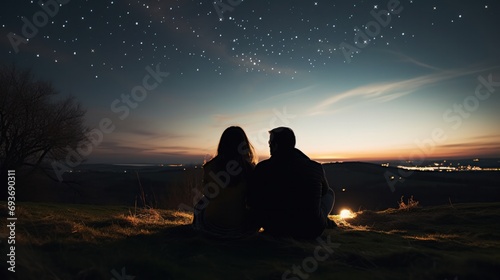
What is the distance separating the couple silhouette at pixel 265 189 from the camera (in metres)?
5.39

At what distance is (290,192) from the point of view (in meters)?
5.36

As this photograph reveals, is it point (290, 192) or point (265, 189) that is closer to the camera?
point (290, 192)

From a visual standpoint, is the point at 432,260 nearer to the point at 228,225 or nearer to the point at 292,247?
the point at 292,247

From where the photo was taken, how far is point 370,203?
54.1 meters

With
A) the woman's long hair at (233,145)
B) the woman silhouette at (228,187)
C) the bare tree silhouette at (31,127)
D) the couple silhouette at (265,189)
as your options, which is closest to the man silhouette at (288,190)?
the couple silhouette at (265,189)

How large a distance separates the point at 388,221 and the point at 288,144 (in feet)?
21.5

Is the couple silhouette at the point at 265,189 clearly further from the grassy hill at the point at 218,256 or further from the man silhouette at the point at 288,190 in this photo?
the grassy hill at the point at 218,256

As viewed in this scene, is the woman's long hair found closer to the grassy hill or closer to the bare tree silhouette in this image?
the grassy hill

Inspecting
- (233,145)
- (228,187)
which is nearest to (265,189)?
(228,187)

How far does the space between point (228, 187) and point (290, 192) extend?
1.05 m

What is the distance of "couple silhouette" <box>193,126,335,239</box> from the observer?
539 cm

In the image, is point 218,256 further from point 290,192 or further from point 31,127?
point 31,127

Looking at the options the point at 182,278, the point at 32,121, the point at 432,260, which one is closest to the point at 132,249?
the point at 182,278

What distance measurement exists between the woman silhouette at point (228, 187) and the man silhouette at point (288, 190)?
222mm
